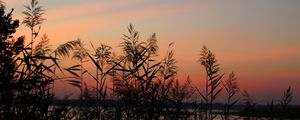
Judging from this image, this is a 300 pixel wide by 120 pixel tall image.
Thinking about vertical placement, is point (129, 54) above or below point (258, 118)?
above

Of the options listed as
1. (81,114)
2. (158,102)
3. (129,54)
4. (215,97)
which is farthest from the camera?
(81,114)

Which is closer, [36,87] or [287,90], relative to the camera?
[36,87]

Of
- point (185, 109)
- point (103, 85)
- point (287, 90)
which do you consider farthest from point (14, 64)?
point (287, 90)

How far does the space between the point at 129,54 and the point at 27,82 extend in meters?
2.76

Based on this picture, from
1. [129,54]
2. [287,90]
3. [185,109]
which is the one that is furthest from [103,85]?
[287,90]

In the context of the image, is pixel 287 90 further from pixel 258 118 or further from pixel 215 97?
pixel 258 118

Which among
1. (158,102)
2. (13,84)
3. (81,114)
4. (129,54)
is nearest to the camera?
(13,84)

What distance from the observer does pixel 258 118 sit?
63.6ft

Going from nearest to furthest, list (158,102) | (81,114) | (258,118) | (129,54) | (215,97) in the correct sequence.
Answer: (158,102), (129,54), (215,97), (81,114), (258,118)

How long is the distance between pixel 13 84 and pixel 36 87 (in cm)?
55

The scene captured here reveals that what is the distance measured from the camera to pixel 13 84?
929cm

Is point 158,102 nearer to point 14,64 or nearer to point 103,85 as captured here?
point 103,85

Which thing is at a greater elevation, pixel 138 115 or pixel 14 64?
pixel 14 64

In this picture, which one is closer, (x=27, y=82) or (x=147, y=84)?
(x=27, y=82)
